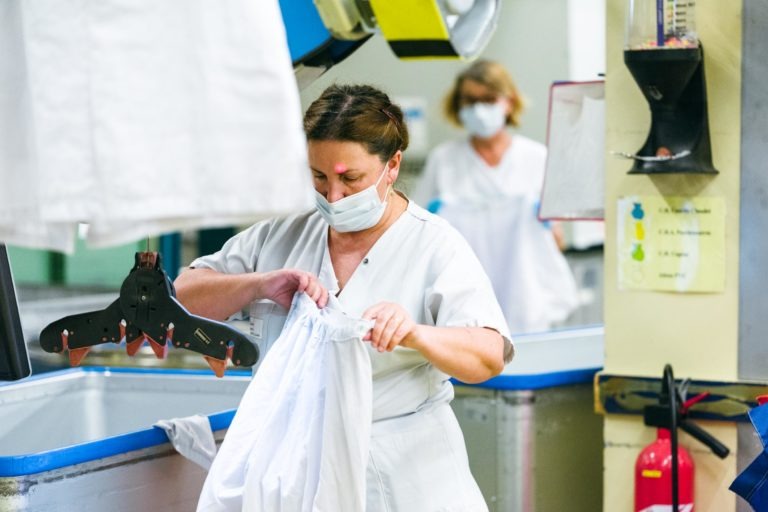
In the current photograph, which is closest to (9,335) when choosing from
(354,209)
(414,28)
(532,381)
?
(354,209)

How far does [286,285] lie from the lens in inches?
86.1

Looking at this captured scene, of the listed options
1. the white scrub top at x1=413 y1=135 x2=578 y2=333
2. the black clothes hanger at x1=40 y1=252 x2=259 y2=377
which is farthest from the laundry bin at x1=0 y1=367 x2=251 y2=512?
the white scrub top at x1=413 y1=135 x2=578 y2=333

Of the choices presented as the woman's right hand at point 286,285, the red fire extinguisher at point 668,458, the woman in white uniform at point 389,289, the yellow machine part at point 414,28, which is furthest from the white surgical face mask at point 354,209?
the red fire extinguisher at point 668,458

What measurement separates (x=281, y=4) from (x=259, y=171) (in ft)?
3.38

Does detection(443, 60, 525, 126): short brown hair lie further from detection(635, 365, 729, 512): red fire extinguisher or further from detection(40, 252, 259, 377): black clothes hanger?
detection(40, 252, 259, 377): black clothes hanger

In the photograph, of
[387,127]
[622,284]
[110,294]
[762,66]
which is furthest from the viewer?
[110,294]

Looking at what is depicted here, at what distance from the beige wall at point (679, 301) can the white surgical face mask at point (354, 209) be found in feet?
2.57

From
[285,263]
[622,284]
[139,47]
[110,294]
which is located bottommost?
[110,294]

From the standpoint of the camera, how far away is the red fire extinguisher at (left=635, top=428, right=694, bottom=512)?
2617mm

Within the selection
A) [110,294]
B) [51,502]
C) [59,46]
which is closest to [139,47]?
[59,46]

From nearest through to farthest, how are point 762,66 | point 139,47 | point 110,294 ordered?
point 139,47 → point 762,66 → point 110,294

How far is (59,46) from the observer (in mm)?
1104

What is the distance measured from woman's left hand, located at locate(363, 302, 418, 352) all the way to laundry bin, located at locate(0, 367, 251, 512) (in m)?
0.59

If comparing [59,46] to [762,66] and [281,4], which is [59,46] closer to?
[281,4]
